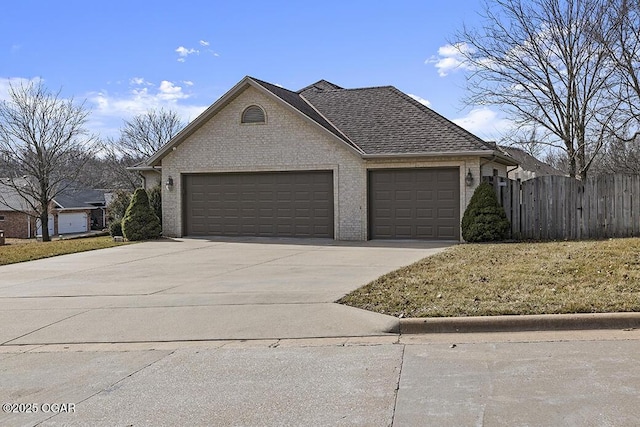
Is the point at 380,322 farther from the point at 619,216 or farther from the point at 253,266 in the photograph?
the point at 619,216

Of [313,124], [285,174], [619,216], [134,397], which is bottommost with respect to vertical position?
[134,397]

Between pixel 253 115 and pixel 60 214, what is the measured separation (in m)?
37.8

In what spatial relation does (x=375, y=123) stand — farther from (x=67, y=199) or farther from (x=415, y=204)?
(x=67, y=199)

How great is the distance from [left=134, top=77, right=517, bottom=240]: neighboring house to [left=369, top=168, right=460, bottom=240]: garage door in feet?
0.11

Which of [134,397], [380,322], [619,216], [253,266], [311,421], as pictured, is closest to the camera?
[311,421]

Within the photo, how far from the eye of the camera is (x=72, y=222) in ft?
177

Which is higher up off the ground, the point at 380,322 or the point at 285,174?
the point at 285,174

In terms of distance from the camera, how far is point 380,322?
7.33 metres

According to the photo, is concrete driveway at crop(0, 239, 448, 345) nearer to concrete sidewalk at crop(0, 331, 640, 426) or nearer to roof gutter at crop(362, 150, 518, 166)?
concrete sidewalk at crop(0, 331, 640, 426)

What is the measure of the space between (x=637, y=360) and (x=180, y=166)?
18.2 metres

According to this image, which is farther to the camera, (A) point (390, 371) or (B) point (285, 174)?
(B) point (285, 174)

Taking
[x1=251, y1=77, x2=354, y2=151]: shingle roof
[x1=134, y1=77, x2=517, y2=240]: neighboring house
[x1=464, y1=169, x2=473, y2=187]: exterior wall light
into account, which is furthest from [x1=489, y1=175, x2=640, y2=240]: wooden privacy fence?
[x1=251, y1=77, x2=354, y2=151]: shingle roof

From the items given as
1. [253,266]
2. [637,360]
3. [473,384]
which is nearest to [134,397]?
[473,384]

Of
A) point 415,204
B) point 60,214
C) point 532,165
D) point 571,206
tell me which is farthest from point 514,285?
point 60,214
